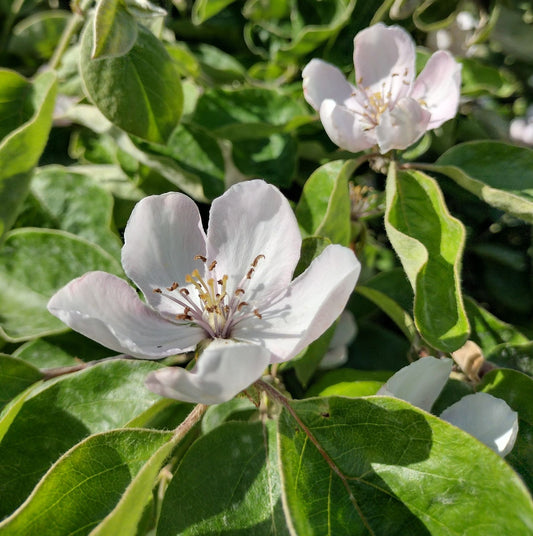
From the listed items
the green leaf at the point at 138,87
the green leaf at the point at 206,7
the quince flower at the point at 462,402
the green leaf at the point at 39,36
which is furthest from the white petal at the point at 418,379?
the green leaf at the point at 39,36

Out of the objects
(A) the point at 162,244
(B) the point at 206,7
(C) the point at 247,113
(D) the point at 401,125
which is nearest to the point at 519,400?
(D) the point at 401,125

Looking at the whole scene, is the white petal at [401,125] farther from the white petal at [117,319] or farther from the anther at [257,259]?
the white petal at [117,319]

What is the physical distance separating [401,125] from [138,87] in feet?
1.37

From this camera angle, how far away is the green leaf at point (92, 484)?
70 centimetres

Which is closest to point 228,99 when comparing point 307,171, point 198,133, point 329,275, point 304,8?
point 198,133

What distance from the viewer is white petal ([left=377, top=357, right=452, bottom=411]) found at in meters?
0.83

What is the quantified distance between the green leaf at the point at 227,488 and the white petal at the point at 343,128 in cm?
44

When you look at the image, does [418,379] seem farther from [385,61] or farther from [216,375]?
[385,61]

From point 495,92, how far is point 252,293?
2.61 ft

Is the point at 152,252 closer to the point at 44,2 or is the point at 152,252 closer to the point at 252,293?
the point at 252,293

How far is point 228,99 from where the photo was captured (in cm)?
127

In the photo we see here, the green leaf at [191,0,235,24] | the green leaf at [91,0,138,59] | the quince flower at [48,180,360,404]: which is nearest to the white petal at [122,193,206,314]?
the quince flower at [48,180,360,404]

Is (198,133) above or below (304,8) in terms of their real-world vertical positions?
below

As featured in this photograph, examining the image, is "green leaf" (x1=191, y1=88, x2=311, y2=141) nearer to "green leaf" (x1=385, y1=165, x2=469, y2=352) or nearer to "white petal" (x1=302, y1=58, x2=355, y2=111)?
"white petal" (x1=302, y1=58, x2=355, y2=111)
